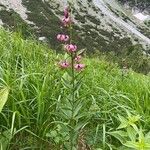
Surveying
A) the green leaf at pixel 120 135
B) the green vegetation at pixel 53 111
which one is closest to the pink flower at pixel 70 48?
the green vegetation at pixel 53 111

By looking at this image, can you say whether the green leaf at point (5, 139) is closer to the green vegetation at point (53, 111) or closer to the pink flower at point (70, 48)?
the green vegetation at point (53, 111)

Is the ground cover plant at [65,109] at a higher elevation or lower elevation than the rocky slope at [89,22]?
higher

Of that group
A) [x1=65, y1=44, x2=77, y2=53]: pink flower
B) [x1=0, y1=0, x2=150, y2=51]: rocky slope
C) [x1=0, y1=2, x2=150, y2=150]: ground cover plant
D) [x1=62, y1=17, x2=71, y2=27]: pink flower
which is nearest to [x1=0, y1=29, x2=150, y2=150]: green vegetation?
[x1=0, y1=2, x2=150, y2=150]: ground cover plant

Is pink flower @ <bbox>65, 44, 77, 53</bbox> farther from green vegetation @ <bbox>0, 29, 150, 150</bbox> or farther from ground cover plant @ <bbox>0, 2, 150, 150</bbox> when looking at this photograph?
green vegetation @ <bbox>0, 29, 150, 150</bbox>

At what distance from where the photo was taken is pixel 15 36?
833cm

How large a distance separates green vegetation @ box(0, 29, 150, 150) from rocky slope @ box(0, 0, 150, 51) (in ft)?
254

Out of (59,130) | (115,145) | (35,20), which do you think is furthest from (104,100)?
(35,20)

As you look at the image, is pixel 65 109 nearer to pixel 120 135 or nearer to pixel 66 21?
pixel 120 135

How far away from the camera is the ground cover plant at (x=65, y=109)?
4.96 meters

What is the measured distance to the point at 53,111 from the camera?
5.76 metres

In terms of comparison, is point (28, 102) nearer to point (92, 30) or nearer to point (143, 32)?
point (92, 30)

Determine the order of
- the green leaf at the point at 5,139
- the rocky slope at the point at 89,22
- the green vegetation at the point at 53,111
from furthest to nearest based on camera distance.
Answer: the rocky slope at the point at 89,22 < the green vegetation at the point at 53,111 < the green leaf at the point at 5,139

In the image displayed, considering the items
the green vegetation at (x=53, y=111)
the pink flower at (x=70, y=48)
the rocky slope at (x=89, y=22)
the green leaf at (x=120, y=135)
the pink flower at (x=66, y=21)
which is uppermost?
the pink flower at (x=66, y=21)

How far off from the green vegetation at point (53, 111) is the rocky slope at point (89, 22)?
77362mm
